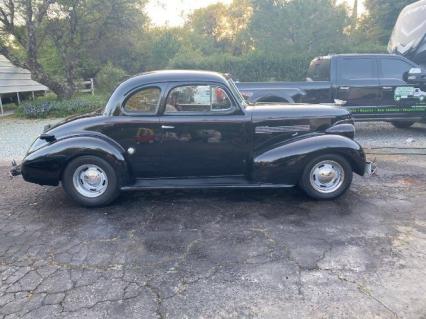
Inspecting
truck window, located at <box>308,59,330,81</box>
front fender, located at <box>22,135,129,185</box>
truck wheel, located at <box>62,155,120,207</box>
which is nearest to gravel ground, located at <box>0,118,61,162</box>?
front fender, located at <box>22,135,129,185</box>

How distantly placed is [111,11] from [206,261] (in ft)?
49.1

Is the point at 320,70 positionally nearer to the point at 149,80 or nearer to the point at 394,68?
the point at 394,68

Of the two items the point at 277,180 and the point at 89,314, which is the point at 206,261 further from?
the point at 277,180

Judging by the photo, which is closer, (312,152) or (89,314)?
(89,314)

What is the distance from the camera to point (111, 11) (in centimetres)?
1550

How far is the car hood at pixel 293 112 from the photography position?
4812 mm

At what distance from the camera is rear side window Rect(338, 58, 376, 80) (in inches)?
336

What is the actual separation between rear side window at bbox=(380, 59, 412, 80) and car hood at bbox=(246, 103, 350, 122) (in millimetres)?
4223

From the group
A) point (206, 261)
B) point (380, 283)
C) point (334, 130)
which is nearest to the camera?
point (380, 283)

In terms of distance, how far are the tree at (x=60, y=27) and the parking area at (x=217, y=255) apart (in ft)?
35.2

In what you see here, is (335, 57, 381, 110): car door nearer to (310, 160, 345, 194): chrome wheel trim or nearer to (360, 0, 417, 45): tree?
(310, 160, 345, 194): chrome wheel trim

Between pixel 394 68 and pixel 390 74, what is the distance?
18 centimetres

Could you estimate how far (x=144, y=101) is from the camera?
469 centimetres

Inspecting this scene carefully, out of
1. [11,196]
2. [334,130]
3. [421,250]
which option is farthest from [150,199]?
[421,250]
